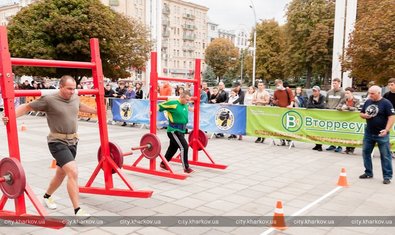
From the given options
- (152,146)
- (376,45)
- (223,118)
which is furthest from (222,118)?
(376,45)

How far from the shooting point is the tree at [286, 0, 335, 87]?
136ft

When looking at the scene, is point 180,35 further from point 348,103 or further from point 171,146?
point 171,146

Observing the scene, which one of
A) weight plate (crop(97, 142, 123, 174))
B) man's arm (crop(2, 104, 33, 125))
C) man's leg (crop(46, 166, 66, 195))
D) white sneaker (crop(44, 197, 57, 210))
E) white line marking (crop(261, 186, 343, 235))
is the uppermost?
man's arm (crop(2, 104, 33, 125))

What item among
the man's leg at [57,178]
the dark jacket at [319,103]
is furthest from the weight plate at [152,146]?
the dark jacket at [319,103]

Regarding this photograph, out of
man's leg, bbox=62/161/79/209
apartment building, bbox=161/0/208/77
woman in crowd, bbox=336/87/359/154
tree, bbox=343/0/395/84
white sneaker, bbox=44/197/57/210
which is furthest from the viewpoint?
apartment building, bbox=161/0/208/77

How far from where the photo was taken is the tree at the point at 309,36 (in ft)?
136

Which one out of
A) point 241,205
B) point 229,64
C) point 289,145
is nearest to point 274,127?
point 289,145

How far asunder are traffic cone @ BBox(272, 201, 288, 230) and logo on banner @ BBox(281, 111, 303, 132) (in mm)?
6818

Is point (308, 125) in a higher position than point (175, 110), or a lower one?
lower

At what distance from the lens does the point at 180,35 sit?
305 ft

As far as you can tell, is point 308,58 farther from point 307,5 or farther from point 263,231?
point 263,231

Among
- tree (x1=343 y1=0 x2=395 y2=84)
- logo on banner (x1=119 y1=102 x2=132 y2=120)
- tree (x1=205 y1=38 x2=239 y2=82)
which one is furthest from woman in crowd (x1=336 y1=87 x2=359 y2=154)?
tree (x1=205 y1=38 x2=239 y2=82)

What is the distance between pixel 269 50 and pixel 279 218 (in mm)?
53569

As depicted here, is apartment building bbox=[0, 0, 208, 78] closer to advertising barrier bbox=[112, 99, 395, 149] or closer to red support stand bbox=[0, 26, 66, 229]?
advertising barrier bbox=[112, 99, 395, 149]
